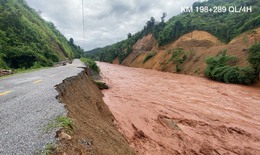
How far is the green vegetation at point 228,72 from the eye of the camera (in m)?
26.5

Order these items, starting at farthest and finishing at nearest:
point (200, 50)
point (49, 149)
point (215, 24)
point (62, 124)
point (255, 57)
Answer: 1. point (215, 24)
2. point (200, 50)
3. point (255, 57)
4. point (62, 124)
5. point (49, 149)

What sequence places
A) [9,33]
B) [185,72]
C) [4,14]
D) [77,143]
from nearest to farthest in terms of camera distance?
1. [77,143]
2. [9,33]
3. [4,14]
4. [185,72]

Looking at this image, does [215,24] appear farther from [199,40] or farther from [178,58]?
[178,58]

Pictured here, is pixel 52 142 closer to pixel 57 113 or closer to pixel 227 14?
pixel 57 113

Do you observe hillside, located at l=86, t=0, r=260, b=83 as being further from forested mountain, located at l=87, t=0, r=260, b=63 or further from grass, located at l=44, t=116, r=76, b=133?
grass, located at l=44, t=116, r=76, b=133

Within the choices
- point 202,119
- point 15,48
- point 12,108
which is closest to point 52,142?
point 12,108

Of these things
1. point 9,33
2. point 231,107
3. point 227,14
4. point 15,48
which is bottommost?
point 231,107

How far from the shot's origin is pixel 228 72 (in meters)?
28.9

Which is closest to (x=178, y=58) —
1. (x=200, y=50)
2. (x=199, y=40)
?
(x=200, y=50)

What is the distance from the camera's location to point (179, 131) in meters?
9.55

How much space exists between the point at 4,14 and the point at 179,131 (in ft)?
111

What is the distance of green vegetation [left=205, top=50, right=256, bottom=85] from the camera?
26.5 meters

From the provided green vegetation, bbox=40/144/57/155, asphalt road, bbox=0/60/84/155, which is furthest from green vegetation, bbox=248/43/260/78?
green vegetation, bbox=40/144/57/155

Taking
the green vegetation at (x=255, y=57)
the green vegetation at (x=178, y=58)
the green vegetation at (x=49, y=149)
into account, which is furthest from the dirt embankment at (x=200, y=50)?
the green vegetation at (x=49, y=149)
